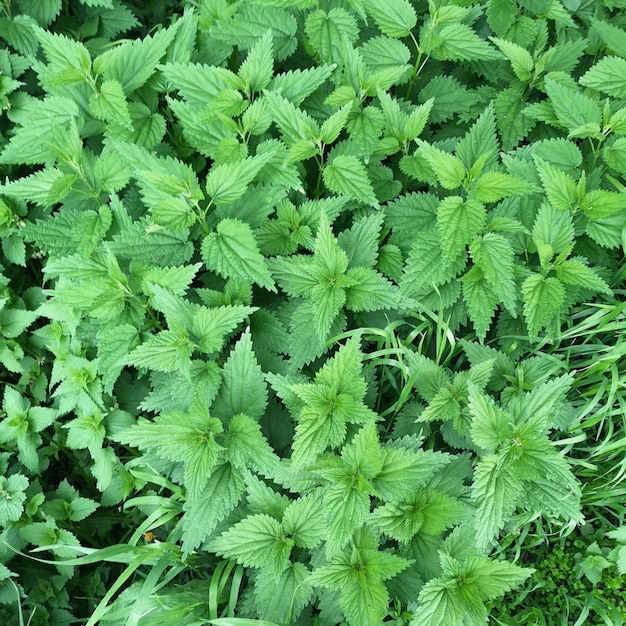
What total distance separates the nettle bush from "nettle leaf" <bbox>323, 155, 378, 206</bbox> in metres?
0.01

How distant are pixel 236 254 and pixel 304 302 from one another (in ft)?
1.01

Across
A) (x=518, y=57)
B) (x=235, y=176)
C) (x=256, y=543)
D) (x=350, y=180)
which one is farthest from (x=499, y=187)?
(x=256, y=543)

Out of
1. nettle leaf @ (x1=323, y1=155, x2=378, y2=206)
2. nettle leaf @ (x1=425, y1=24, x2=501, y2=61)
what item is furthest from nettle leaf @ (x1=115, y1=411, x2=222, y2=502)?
nettle leaf @ (x1=425, y1=24, x2=501, y2=61)

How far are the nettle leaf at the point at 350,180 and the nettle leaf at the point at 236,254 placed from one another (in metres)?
0.39

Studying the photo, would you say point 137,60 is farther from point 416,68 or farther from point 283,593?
point 283,593

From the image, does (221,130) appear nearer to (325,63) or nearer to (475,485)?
(325,63)

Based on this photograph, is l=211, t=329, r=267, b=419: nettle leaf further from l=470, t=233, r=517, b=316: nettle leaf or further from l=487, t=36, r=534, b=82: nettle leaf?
l=487, t=36, r=534, b=82: nettle leaf

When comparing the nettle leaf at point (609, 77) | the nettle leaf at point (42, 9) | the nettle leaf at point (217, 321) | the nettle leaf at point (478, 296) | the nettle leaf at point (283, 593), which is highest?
the nettle leaf at point (609, 77)

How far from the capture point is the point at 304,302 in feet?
7.04

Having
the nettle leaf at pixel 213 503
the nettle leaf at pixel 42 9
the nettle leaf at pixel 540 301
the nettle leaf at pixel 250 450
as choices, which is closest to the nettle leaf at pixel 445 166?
the nettle leaf at pixel 540 301

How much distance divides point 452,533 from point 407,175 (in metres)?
1.36

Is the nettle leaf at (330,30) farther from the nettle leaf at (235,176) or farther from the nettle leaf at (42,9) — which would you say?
the nettle leaf at (42,9)

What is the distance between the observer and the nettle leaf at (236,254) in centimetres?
201

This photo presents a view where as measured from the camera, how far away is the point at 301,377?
209 cm
